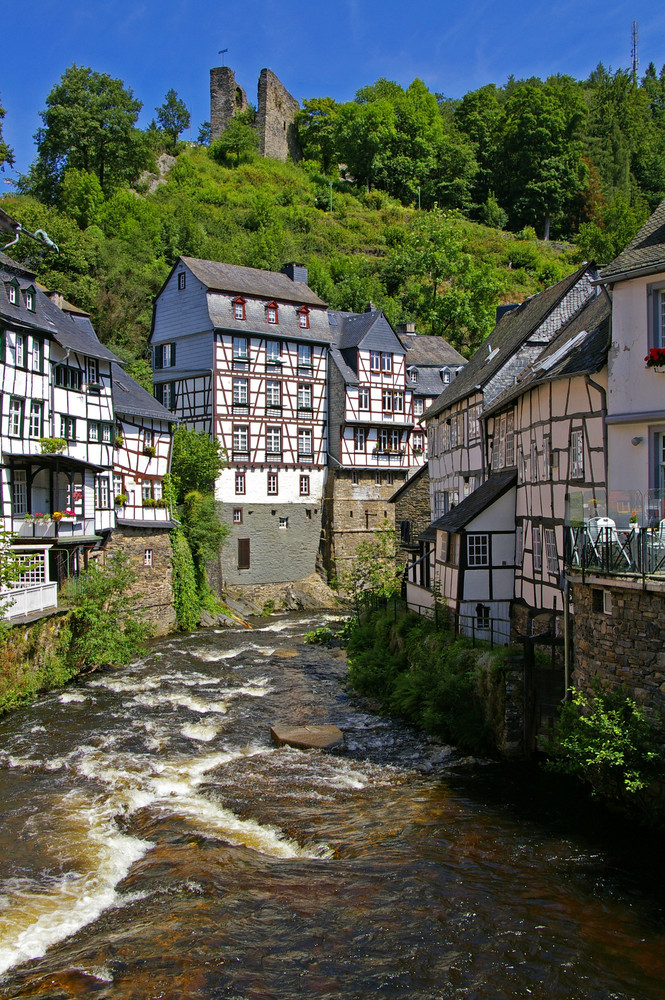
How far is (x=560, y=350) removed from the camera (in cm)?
1933

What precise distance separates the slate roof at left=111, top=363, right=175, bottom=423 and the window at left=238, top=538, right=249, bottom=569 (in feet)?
26.1

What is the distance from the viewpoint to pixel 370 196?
8681cm

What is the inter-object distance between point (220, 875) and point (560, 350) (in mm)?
13510

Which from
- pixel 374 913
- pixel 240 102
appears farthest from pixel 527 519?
pixel 240 102

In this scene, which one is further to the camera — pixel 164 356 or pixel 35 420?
pixel 164 356

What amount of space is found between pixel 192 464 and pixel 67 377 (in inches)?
332

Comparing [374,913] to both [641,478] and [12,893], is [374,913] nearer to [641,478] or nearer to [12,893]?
[12,893]

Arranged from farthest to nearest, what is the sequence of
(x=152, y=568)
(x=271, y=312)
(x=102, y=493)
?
(x=271, y=312), (x=152, y=568), (x=102, y=493)

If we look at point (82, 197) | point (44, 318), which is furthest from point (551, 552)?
point (82, 197)

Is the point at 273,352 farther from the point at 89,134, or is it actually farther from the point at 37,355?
the point at 89,134

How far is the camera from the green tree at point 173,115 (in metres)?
98.5

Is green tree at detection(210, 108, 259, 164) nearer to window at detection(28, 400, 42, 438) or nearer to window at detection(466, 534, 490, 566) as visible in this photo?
window at detection(28, 400, 42, 438)

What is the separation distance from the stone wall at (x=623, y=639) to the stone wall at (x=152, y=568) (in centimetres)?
2027

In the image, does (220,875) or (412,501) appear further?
(412,501)
